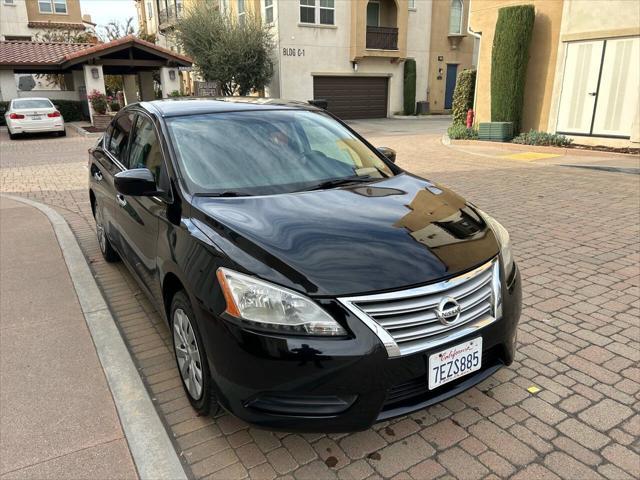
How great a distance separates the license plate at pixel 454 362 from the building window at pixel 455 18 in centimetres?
3146

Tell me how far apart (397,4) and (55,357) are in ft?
93.0

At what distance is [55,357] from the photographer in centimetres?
356

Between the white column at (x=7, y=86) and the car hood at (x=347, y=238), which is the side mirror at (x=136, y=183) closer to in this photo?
the car hood at (x=347, y=238)

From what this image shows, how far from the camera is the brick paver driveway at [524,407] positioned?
8.09ft

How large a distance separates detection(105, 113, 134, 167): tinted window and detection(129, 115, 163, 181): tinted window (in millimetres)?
249

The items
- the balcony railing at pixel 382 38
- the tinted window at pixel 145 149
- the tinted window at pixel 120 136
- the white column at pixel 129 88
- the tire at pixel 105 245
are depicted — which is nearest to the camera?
the tinted window at pixel 145 149

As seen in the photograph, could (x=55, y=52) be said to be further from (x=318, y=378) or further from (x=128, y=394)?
(x=318, y=378)

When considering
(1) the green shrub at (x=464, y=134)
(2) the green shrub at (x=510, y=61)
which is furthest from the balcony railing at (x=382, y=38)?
(2) the green shrub at (x=510, y=61)

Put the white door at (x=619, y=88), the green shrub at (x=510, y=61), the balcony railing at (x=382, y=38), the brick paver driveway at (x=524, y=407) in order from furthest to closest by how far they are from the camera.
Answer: the balcony railing at (x=382, y=38), the green shrub at (x=510, y=61), the white door at (x=619, y=88), the brick paver driveway at (x=524, y=407)

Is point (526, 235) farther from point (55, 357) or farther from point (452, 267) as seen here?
point (55, 357)

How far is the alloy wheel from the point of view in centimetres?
272

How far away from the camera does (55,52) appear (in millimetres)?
27000

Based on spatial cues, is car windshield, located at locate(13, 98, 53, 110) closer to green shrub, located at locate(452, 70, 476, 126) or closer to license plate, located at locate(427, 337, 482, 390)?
green shrub, located at locate(452, 70, 476, 126)

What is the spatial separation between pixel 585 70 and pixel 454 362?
42.0 ft
